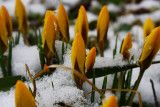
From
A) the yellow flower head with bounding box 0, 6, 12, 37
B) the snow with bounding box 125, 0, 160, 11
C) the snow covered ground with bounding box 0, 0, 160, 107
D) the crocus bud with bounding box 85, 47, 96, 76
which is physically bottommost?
the snow covered ground with bounding box 0, 0, 160, 107

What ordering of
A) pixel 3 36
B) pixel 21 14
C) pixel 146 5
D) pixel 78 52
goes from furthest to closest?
pixel 146 5 → pixel 21 14 → pixel 3 36 → pixel 78 52

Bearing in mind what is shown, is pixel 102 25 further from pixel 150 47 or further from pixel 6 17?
pixel 6 17

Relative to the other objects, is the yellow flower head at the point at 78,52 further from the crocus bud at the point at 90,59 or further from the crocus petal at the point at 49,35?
the crocus petal at the point at 49,35

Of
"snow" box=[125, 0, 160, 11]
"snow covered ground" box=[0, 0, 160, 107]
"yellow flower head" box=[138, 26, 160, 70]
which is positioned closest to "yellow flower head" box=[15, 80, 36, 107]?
"snow covered ground" box=[0, 0, 160, 107]

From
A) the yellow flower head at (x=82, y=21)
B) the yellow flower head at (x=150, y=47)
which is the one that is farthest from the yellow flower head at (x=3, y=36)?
the yellow flower head at (x=150, y=47)

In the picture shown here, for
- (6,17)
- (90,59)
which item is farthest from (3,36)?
(90,59)

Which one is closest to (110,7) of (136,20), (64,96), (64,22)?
(136,20)

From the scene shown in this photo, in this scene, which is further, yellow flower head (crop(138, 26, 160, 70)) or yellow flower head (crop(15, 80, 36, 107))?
yellow flower head (crop(138, 26, 160, 70))

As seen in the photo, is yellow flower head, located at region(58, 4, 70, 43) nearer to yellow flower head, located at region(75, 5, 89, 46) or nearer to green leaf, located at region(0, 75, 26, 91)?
yellow flower head, located at region(75, 5, 89, 46)
